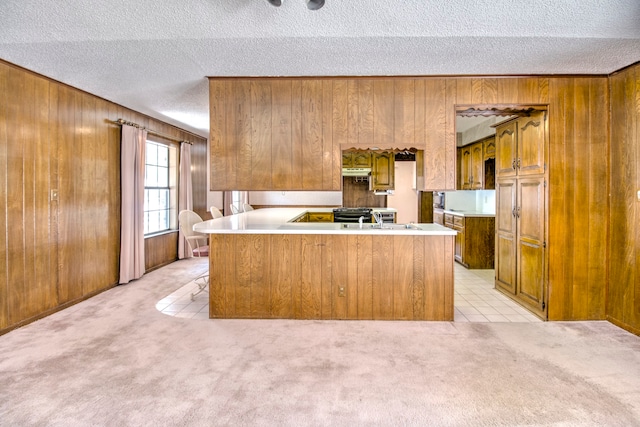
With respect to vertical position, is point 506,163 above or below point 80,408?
above

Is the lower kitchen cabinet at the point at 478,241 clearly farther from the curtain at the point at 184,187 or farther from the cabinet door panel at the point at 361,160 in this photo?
the curtain at the point at 184,187

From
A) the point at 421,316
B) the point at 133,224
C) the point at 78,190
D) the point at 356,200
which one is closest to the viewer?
the point at 421,316

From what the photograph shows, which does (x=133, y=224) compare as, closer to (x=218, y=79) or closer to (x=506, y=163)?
(x=218, y=79)

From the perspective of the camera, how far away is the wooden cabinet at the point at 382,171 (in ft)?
18.5

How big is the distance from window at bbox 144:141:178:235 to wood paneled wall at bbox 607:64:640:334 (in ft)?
18.9

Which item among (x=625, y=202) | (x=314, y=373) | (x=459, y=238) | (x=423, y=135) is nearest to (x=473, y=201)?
(x=459, y=238)

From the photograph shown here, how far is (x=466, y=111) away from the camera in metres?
3.32

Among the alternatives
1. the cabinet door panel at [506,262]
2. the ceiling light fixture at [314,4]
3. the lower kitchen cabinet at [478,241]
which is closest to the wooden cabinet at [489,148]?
the lower kitchen cabinet at [478,241]

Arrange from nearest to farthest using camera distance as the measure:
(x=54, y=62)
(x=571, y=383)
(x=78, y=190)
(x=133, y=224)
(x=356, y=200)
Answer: (x=571, y=383)
(x=54, y=62)
(x=78, y=190)
(x=133, y=224)
(x=356, y=200)

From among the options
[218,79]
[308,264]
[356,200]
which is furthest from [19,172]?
[356,200]

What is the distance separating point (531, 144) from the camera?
3.38 m

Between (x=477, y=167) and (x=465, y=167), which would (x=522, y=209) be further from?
(x=465, y=167)

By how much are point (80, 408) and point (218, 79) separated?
2.82 m

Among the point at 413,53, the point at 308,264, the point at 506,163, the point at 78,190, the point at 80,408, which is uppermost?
the point at 413,53
